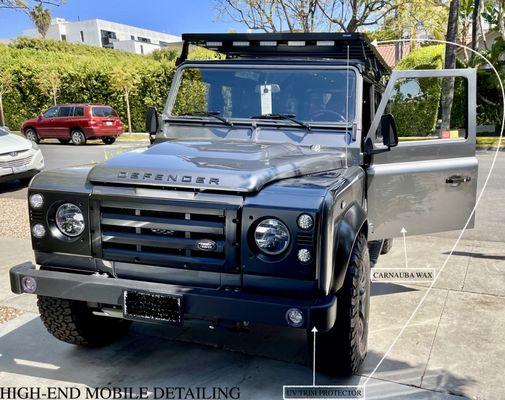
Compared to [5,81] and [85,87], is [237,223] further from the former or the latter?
Answer: [5,81]

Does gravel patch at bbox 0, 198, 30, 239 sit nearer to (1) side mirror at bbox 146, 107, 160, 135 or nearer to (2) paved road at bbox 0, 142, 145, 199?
(2) paved road at bbox 0, 142, 145, 199

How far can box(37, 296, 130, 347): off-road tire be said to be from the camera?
347cm

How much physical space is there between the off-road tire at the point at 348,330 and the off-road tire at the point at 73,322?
5.26 ft

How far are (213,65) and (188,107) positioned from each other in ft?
1.45

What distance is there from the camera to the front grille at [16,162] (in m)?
10.1

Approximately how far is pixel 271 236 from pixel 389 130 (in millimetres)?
1722

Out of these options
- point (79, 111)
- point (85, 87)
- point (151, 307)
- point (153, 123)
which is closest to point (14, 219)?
point (153, 123)

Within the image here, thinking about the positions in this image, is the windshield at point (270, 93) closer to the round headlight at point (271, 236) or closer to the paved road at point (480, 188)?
the paved road at point (480, 188)

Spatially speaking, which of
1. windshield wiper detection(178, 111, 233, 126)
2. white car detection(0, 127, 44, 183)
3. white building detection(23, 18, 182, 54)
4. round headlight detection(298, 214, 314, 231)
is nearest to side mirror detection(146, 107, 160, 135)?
windshield wiper detection(178, 111, 233, 126)

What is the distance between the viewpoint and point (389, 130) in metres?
3.92

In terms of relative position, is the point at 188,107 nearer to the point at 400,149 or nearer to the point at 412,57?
the point at 400,149

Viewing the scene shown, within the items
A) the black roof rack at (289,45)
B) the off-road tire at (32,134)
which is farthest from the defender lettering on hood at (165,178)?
the off-road tire at (32,134)

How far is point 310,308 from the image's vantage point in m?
2.54

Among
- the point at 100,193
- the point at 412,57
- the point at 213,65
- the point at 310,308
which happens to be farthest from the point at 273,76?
the point at 412,57
